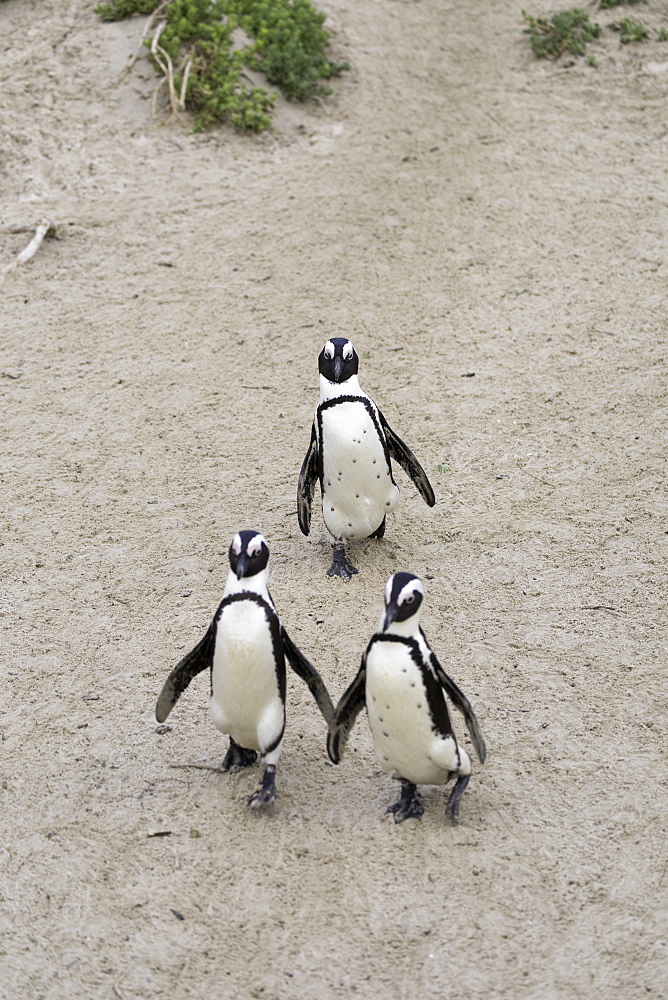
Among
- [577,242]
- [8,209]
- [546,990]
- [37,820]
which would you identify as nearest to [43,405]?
[8,209]

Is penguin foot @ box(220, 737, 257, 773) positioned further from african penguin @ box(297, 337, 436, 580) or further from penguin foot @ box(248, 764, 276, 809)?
african penguin @ box(297, 337, 436, 580)

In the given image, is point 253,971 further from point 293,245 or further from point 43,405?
point 293,245

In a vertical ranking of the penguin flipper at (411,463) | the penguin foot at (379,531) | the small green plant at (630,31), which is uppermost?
the small green plant at (630,31)

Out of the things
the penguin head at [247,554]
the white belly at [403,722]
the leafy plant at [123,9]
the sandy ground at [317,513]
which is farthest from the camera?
the leafy plant at [123,9]

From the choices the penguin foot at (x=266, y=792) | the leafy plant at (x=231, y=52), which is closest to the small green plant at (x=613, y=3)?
the leafy plant at (x=231, y=52)

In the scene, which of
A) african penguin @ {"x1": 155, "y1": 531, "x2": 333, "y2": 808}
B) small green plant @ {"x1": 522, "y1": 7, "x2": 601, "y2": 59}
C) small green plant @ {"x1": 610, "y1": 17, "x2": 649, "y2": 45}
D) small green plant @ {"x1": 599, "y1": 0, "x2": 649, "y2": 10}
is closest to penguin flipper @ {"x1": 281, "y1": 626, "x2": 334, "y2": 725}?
african penguin @ {"x1": 155, "y1": 531, "x2": 333, "y2": 808}

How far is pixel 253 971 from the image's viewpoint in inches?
121

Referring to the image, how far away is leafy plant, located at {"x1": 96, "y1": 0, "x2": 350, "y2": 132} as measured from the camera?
8.38 m

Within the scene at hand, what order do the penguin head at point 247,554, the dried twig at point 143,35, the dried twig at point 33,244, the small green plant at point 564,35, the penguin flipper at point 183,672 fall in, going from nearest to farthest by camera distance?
the penguin head at point 247,554, the penguin flipper at point 183,672, the dried twig at point 33,244, the dried twig at point 143,35, the small green plant at point 564,35

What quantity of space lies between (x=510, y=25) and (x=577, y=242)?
3525mm

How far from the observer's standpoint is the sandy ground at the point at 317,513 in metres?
3.22

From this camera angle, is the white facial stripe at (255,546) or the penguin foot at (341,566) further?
the penguin foot at (341,566)

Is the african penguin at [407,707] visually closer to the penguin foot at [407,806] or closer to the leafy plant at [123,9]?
the penguin foot at [407,806]

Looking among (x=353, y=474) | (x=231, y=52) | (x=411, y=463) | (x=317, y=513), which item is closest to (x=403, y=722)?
(x=353, y=474)
